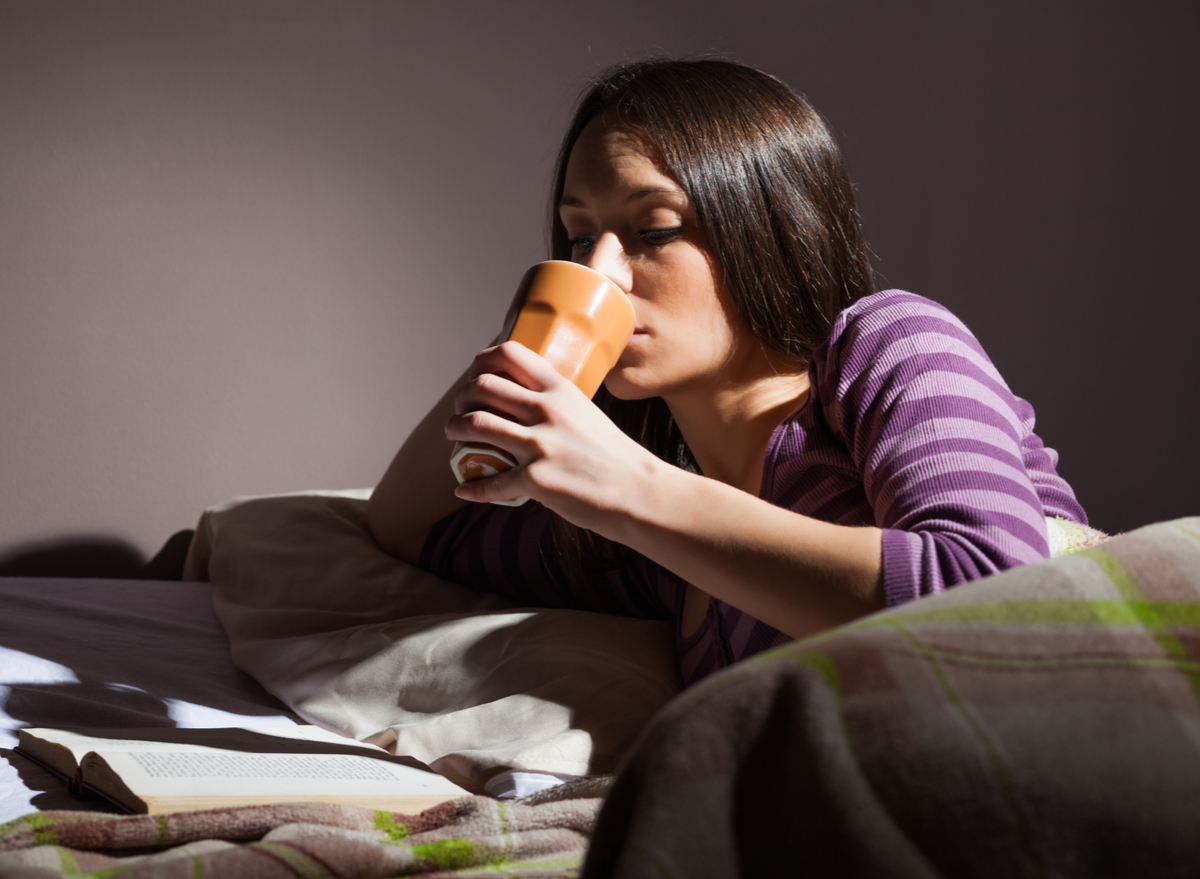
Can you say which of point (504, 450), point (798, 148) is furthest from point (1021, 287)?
point (504, 450)

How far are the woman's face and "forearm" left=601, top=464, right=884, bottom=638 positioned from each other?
280 mm

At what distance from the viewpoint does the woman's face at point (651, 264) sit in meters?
0.88

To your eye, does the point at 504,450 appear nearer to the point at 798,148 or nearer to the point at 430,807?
the point at 430,807

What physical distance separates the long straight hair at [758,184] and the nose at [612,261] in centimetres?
9

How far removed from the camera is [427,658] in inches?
39.9

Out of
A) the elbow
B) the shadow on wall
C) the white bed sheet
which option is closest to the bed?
the white bed sheet

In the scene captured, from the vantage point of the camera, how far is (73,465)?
171 centimetres

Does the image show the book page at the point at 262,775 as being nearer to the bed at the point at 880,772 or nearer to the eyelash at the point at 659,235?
the bed at the point at 880,772

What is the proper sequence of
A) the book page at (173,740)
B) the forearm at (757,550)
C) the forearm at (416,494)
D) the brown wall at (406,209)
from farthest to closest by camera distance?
1. the brown wall at (406,209)
2. the forearm at (416,494)
3. the book page at (173,740)
4. the forearm at (757,550)

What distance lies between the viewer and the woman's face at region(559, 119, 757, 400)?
88 cm

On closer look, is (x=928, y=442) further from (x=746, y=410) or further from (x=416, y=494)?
(x=416, y=494)

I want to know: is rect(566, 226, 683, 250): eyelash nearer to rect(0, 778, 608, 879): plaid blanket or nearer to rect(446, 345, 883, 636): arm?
rect(446, 345, 883, 636): arm

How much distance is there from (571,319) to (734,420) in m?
0.33

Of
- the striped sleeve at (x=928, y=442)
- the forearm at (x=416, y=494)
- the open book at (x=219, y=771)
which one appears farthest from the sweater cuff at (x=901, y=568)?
the forearm at (x=416, y=494)
